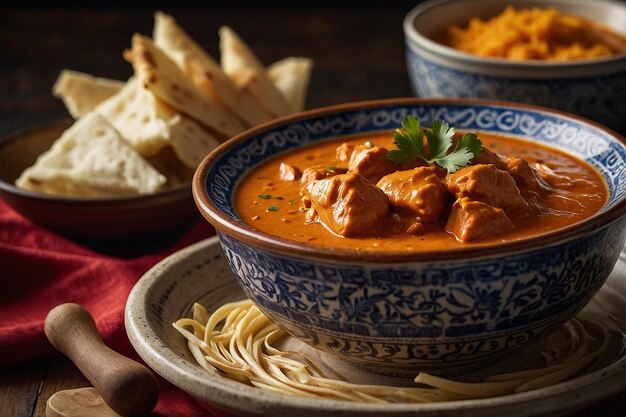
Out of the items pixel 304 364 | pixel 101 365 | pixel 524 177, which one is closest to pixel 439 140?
pixel 524 177

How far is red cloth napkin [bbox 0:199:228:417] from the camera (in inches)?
146

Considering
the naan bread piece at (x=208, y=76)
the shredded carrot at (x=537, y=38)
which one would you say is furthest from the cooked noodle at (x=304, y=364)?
the shredded carrot at (x=537, y=38)

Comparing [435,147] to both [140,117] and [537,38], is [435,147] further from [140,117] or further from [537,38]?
[537,38]

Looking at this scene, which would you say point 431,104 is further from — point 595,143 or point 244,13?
point 244,13

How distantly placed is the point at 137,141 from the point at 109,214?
480mm

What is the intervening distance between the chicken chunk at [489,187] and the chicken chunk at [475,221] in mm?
34

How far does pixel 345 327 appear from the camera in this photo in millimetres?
2859

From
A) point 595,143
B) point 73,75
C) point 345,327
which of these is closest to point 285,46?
point 73,75

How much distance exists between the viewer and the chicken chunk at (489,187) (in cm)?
289

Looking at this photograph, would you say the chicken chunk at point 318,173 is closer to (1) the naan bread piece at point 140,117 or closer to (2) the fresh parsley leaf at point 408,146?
(2) the fresh parsley leaf at point 408,146

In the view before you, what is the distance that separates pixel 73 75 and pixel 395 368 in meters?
2.97

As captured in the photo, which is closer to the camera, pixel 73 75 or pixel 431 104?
pixel 431 104

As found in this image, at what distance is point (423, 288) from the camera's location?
2.71 meters

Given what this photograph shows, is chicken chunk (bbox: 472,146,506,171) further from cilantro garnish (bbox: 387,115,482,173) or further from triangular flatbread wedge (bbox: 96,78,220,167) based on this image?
triangular flatbread wedge (bbox: 96,78,220,167)
